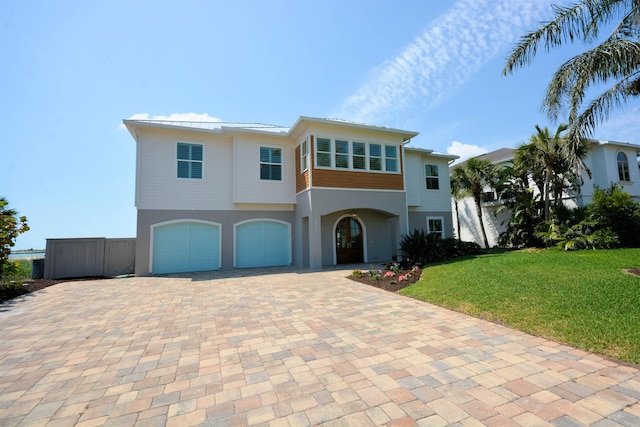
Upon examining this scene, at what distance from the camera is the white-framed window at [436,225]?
1670 centimetres

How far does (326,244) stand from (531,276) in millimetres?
8203

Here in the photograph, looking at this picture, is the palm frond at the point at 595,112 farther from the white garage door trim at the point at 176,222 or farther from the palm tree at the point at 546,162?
the white garage door trim at the point at 176,222

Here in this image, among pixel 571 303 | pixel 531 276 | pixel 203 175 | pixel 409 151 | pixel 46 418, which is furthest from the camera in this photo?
pixel 409 151

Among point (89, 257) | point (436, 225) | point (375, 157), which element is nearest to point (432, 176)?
point (436, 225)

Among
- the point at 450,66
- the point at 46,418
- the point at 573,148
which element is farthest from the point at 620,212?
the point at 46,418

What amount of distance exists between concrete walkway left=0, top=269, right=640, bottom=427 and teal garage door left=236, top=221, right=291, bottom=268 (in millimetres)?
7415

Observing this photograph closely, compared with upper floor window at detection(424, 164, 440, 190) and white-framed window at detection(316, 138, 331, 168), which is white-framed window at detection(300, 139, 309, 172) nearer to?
white-framed window at detection(316, 138, 331, 168)

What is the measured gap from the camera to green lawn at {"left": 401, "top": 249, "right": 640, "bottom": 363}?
3.95 m

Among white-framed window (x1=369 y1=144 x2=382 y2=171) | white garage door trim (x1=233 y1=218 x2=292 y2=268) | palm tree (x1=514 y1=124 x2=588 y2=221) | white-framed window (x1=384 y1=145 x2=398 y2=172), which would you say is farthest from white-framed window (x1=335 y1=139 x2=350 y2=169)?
palm tree (x1=514 y1=124 x2=588 y2=221)

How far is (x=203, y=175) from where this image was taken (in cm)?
1283

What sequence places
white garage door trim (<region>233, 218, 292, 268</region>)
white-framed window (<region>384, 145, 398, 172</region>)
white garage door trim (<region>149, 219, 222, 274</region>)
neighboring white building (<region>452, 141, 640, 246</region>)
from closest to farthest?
1. white garage door trim (<region>149, 219, 222, 274</region>)
2. white garage door trim (<region>233, 218, 292, 268</region>)
3. white-framed window (<region>384, 145, 398, 172</region>)
4. neighboring white building (<region>452, 141, 640, 246</region>)

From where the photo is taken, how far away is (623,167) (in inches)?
690

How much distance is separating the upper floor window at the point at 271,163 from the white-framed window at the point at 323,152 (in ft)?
7.88

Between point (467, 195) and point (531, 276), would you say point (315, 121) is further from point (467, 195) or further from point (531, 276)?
point (467, 195)
